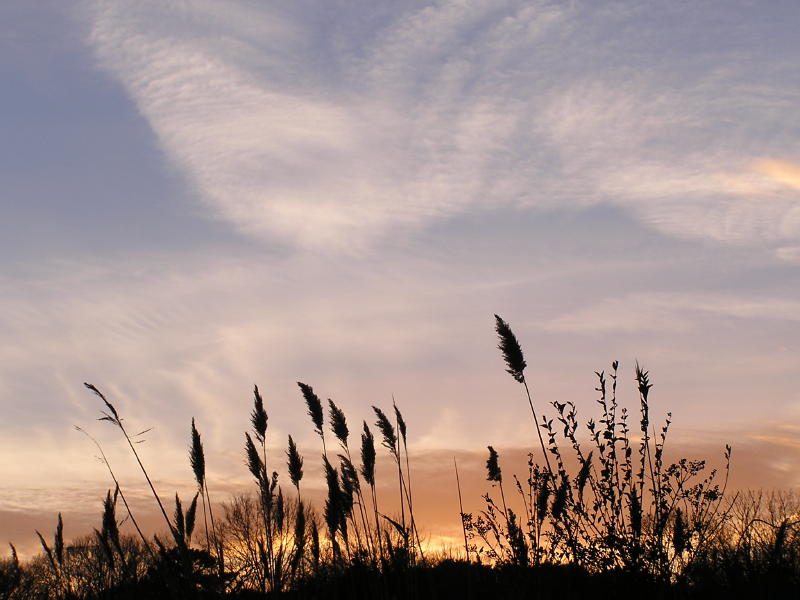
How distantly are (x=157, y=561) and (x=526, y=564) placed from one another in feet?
10.0

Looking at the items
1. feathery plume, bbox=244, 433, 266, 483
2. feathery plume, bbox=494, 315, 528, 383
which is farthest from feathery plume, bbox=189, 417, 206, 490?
feathery plume, bbox=494, 315, 528, 383

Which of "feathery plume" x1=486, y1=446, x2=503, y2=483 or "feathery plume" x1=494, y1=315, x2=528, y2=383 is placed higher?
"feathery plume" x1=494, y1=315, x2=528, y2=383

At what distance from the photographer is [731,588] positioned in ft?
29.1

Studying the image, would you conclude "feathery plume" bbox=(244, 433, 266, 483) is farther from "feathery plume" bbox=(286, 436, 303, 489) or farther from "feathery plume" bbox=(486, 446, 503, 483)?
"feathery plume" bbox=(486, 446, 503, 483)

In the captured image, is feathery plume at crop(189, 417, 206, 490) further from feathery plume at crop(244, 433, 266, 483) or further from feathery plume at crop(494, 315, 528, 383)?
feathery plume at crop(494, 315, 528, 383)

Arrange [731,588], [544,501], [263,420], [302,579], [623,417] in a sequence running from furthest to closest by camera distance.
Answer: [731,588]
[623,417]
[263,420]
[544,501]
[302,579]

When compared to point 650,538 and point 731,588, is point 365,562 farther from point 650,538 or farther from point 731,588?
point 731,588

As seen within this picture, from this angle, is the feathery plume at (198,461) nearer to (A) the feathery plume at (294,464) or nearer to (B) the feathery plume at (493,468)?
(A) the feathery plume at (294,464)

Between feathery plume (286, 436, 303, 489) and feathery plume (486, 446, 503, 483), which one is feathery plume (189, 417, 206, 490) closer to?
feathery plume (286, 436, 303, 489)

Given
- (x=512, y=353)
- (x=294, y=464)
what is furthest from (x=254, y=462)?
(x=512, y=353)

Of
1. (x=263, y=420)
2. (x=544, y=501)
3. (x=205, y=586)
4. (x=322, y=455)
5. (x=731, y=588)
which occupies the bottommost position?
(x=731, y=588)

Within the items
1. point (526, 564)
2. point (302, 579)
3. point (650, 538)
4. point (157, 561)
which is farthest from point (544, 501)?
point (157, 561)

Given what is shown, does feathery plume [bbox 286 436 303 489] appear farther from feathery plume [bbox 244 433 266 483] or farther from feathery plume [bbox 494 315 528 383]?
feathery plume [bbox 494 315 528 383]

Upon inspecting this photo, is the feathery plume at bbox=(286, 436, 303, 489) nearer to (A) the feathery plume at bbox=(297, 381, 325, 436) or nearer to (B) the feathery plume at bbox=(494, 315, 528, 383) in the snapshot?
(A) the feathery plume at bbox=(297, 381, 325, 436)
